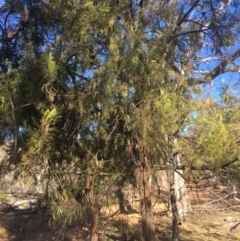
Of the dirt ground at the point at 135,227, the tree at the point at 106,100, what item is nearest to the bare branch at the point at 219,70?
the tree at the point at 106,100

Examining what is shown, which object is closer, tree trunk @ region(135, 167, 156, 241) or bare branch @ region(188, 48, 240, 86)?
tree trunk @ region(135, 167, 156, 241)

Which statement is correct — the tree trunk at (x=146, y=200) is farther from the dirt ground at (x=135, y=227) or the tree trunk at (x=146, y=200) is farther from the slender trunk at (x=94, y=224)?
the dirt ground at (x=135, y=227)

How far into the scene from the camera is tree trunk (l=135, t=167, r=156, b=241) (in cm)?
636

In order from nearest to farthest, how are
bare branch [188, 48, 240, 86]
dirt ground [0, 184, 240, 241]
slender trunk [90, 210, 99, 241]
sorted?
1. slender trunk [90, 210, 99, 241]
2. bare branch [188, 48, 240, 86]
3. dirt ground [0, 184, 240, 241]

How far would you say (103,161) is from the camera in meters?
6.24

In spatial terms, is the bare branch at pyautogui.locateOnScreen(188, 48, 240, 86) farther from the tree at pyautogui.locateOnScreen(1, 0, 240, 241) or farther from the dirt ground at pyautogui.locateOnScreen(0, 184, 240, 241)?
the dirt ground at pyautogui.locateOnScreen(0, 184, 240, 241)

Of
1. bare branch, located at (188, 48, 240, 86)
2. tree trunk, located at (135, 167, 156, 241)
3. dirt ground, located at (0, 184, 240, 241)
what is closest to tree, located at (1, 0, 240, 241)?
tree trunk, located at (135, 167, 156, 241)

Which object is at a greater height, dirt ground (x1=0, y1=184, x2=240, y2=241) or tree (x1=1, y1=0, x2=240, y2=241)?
tree (x1=1, y1=0, x2=240, y2=241)

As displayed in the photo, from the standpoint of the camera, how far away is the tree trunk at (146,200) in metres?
6.36

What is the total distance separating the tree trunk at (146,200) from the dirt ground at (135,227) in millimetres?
1976

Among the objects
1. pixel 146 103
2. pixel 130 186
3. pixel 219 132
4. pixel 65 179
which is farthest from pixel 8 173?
pixel 219 132

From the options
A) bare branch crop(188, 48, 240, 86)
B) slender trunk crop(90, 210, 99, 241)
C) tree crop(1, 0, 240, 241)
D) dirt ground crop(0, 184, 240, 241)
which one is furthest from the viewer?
dirt ground crop(0, 184, 240, 241)

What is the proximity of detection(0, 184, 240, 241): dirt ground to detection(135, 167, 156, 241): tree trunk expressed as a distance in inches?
77.8

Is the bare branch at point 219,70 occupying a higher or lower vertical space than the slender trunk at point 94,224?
higher
